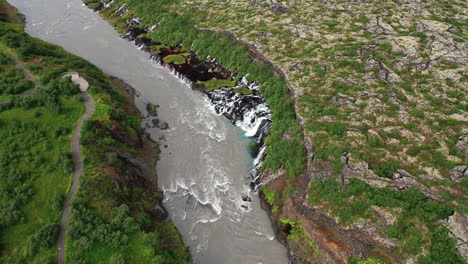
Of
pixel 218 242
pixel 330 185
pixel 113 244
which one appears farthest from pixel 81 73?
pixel 330 185

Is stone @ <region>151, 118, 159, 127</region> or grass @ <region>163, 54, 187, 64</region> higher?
grass @ <region>163, 54, 187, 64</region>

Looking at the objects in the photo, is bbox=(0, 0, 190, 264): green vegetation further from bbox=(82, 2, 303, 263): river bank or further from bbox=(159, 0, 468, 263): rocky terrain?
bbox=(159, 0, 468, 263): rocky terrain

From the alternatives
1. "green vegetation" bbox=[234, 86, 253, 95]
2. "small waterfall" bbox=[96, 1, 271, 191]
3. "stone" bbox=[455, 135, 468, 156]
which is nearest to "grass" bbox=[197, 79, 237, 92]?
"small waterfall" bbox=[96, 1, 271, 191]

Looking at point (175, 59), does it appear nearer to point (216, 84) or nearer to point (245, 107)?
point (216, 84)

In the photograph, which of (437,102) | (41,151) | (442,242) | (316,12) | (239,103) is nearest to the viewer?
(442,242)

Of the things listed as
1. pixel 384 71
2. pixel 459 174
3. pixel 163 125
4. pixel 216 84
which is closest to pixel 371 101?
pixel 384 71

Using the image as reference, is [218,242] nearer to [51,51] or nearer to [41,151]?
[41,151]
